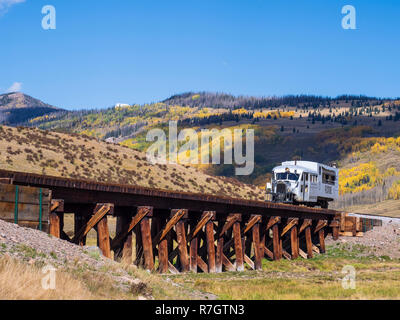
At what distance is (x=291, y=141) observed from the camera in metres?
164

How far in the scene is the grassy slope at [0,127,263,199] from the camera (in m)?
51.4

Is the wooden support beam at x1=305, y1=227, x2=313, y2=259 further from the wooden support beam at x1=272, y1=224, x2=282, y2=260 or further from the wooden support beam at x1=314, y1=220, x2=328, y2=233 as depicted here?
the wooden support beam at x1=272, y1=224, x2=282, y2=260

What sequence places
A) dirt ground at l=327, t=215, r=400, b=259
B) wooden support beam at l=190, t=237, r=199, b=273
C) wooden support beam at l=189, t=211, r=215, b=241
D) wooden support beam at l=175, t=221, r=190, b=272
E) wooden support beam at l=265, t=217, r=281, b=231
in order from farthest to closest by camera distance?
dirt ground at l=327, t=215, r=400, b=259
wooden support beam at l=265, t=217, r=281, b=231
wooden support beam at l=189, t=211, r=215, b=241
wooden support beam at l=190, t=237, r=199, b=273
wooden support beam at l=175, t=221, r=190, b=272

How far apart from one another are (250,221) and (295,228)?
577 centimetres

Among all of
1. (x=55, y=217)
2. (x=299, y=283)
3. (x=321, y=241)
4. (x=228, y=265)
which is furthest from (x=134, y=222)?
(x=321, y=241)

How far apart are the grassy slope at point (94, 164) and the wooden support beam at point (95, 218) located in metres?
24.9

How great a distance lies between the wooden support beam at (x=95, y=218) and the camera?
21953 millimetres

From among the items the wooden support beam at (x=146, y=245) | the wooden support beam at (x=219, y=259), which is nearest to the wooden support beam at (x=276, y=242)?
the wooden support beam at (x=219, y=259)

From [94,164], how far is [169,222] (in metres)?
35.0

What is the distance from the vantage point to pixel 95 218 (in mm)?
22016

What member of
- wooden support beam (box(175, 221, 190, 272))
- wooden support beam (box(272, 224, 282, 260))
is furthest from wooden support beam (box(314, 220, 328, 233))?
wooden support beam (box(175, 221, 190, 272))

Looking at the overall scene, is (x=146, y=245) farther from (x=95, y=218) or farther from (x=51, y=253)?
(x=51, y=253)

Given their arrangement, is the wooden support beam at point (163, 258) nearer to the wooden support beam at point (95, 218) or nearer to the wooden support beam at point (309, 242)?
the wooden support beam at point (95, 218)
